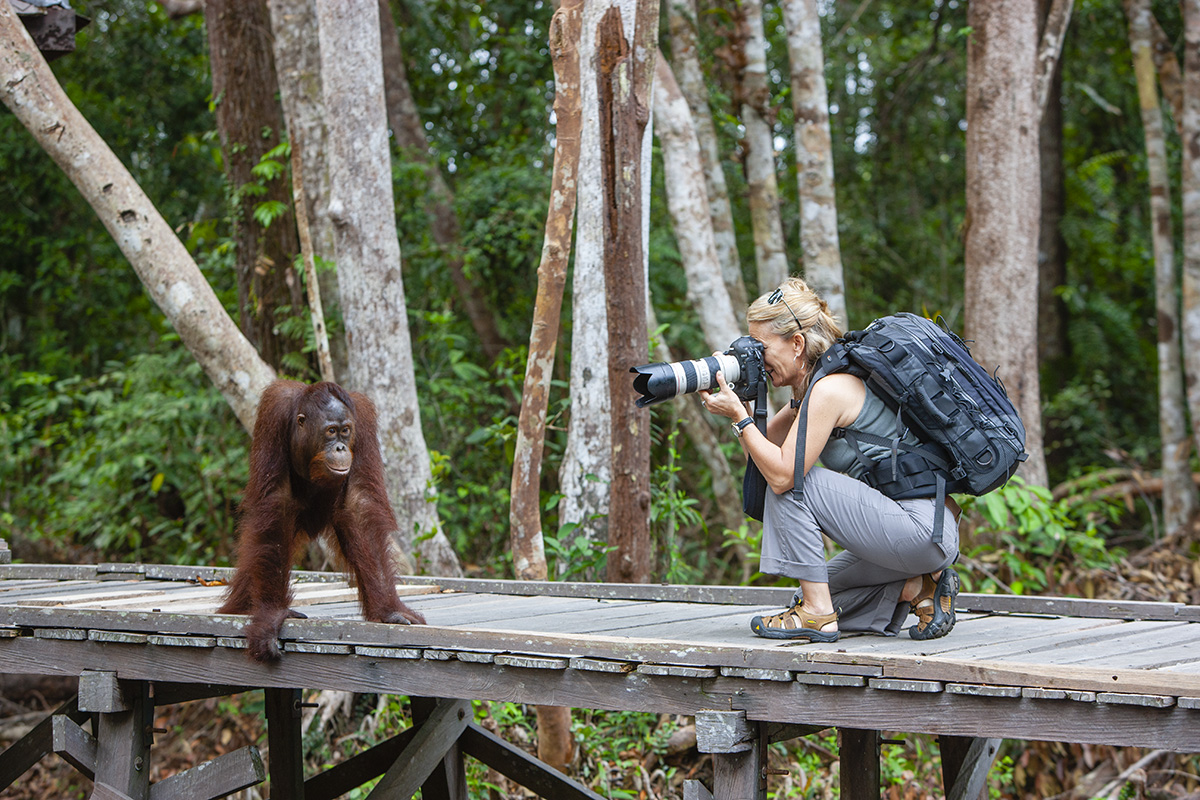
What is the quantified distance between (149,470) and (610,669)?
6.36m

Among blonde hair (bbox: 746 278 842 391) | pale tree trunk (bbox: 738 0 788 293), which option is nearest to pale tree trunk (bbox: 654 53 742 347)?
Answer: pale tree trunk (bbox: 738 0 788 293)

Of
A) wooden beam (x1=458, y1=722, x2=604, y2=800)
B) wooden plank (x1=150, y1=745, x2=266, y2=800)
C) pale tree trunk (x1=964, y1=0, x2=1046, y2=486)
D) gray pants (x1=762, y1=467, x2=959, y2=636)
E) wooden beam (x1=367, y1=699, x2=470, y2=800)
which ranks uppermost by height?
pale tree trunk (x1=964, y1=0, x2=1046, y2=486)

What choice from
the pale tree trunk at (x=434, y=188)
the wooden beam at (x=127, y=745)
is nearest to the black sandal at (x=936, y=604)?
the wooden beam at (x=127, y=745)

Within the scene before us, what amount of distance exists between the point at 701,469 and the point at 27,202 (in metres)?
7.35

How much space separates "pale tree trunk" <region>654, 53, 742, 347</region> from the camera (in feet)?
21.3

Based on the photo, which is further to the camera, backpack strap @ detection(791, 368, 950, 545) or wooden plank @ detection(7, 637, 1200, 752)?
backpack strap @ detection(791, 368, 950, 545)

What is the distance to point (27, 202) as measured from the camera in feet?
34.5

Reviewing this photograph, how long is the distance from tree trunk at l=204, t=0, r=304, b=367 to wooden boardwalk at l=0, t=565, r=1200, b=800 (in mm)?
2586

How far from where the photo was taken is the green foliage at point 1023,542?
5.61 metres

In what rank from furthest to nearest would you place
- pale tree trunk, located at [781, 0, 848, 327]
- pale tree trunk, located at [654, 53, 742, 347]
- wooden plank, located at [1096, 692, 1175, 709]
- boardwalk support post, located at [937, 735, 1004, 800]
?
1. pale tree trunk, located at [781, 0, 848, 327]
2. pale tree trunk, located at [654, 53, 742, 347]
3. boardwalk support post, located at [937, 735, 1004, 800]
4. wooden plank, located at [1096, 692, 1175, 709]

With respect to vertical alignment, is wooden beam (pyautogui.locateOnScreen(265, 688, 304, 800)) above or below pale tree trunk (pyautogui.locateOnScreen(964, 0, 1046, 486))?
below

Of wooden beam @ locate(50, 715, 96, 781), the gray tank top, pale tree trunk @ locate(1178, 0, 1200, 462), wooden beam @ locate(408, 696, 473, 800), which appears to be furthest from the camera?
pale tree trunk @ locate(1178, 0, 1200, 462)

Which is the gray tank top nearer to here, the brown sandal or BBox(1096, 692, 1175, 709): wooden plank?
the brown sandal

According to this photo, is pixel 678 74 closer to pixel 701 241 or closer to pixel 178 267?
pixel 701 241
